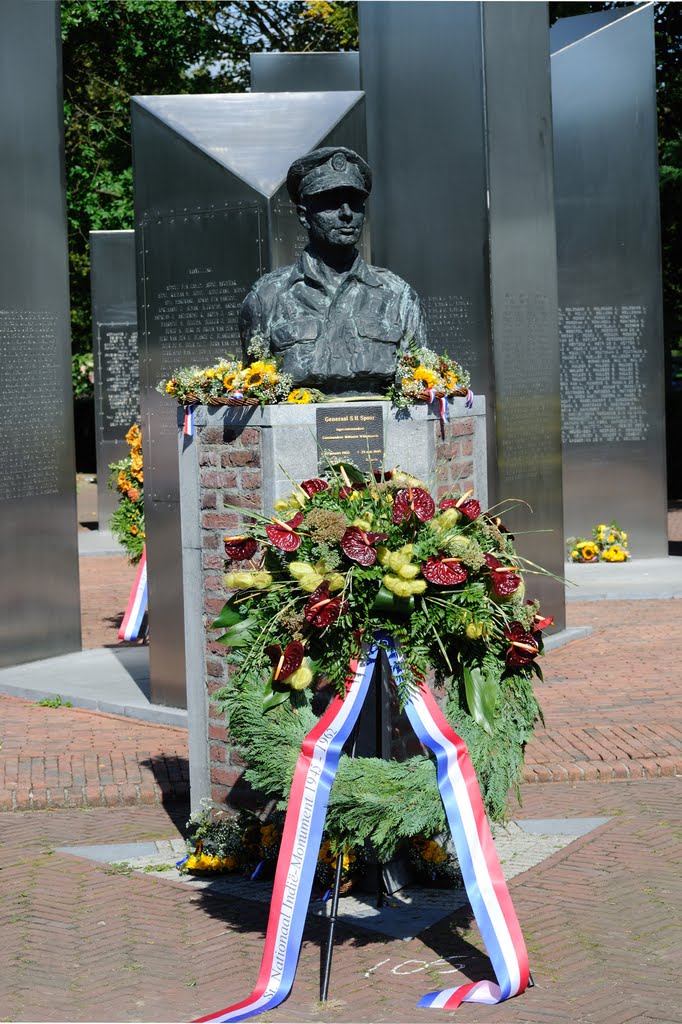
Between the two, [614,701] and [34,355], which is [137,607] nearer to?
[34,355]

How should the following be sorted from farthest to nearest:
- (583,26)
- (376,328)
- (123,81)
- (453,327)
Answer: (123,81) → (583,26) → (453,327) → (376,328)

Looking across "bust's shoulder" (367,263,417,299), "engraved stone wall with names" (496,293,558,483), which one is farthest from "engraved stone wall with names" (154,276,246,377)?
"engraved stone wall with names" (496,293,558,483)

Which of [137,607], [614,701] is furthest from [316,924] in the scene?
[137,607]

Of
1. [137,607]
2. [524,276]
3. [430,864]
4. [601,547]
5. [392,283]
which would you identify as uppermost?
[524,276]

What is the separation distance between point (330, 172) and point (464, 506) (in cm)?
234

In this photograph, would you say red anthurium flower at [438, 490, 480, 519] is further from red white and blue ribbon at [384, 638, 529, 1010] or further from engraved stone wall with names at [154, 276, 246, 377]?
engraved stone wall with names at [154, 276, 246, 377]

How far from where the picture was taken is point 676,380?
32062mm

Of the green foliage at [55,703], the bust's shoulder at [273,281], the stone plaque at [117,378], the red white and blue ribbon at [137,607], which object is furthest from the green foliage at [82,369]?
the bust's shoulder at [273,281]

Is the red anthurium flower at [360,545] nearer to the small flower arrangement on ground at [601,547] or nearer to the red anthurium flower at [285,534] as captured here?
the red anthurium flower at [285,534]

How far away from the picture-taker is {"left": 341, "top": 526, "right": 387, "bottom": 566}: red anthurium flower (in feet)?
16.7

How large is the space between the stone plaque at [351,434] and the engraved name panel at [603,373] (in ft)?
36.6

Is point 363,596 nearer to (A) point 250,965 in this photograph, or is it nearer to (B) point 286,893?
(B) point 286,893

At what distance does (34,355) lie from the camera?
12.1 m

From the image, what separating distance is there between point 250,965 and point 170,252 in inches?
226
